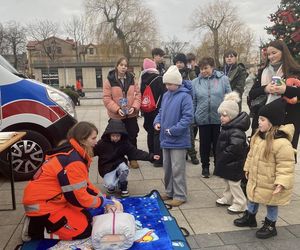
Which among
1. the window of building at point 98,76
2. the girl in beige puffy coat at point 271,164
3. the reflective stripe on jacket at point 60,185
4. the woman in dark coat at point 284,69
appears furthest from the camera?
the window of building at point 98,76

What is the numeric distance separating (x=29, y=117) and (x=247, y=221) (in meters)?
3.48

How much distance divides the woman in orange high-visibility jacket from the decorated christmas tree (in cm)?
918

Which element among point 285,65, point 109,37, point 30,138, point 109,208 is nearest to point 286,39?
point 285,65

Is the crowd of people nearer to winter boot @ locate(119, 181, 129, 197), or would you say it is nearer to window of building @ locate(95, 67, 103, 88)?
winter boot @ locate(119, 181, 129, 197)

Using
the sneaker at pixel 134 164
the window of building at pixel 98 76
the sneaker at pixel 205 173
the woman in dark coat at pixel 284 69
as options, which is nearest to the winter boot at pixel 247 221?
the woman in dark coat at pixel 284 69

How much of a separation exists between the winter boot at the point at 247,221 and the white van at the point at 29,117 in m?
3.08

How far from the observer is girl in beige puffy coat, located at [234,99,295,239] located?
333cm

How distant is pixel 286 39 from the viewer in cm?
1127

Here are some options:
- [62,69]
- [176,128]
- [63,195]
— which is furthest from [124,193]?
[62,69]

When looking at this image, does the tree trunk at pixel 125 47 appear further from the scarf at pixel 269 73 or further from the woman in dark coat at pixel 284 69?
the woman in dark coat at pixel 284 69

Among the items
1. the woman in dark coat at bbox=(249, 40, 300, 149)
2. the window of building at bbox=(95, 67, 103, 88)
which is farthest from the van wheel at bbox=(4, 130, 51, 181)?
the window of building at bbox=(95, 67, 103, 88)

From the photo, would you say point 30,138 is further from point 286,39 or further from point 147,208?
point 286,39

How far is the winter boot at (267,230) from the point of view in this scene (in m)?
3.53

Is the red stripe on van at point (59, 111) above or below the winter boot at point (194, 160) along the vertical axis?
above
